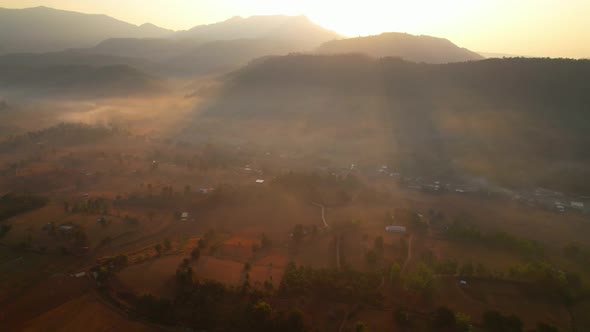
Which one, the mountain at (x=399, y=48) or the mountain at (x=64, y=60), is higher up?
the mountain at (x=399, y=48)

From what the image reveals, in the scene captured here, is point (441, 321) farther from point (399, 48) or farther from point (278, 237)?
point (399, 48)

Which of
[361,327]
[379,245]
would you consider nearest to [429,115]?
[379,245]

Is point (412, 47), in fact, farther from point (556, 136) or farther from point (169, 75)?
point (169, 75)

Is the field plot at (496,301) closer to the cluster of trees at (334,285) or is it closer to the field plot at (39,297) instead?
the cluster of trees at (334,285)

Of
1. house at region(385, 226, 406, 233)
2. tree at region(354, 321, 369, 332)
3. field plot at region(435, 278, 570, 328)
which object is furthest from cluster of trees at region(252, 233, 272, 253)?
field plot at region(435, 278, 570, 328)

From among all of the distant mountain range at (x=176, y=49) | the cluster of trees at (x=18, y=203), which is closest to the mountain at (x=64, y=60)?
the distant mountain range at (x=176, y=49)

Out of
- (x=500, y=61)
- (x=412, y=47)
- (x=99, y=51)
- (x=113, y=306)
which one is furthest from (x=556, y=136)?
(x=99, y=51)
